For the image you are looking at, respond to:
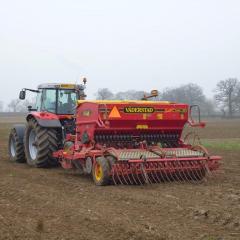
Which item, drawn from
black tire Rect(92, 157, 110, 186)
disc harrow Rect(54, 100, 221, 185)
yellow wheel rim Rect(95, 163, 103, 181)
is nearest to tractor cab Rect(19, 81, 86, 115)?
disc harrow Rect(54, 100, 221, 185)

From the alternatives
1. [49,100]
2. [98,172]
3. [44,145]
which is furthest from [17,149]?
[98,172]

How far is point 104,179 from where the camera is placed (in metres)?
8.48

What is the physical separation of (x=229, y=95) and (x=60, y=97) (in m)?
79.0

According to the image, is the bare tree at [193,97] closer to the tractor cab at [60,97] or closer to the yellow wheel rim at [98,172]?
the tractor cab at [60,97]

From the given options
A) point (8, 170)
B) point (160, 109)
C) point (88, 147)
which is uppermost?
point (160, 109)

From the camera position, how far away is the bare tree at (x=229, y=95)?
86875 mm

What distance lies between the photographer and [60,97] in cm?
1179

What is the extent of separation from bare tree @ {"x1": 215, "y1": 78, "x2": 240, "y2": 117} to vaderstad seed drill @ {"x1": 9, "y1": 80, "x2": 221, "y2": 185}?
77.5 m

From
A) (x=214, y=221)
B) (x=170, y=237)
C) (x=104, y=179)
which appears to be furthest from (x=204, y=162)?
(x=170, y=237)

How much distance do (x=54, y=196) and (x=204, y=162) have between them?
120 inches

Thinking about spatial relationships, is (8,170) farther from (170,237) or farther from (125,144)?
(170,237)

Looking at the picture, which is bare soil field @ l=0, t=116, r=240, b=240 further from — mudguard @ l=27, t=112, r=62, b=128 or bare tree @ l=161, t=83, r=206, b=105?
bare tree @ l=161, t=83, r=206, b=105

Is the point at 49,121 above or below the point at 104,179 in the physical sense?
above

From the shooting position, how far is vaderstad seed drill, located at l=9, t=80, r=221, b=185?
8.66 metres
